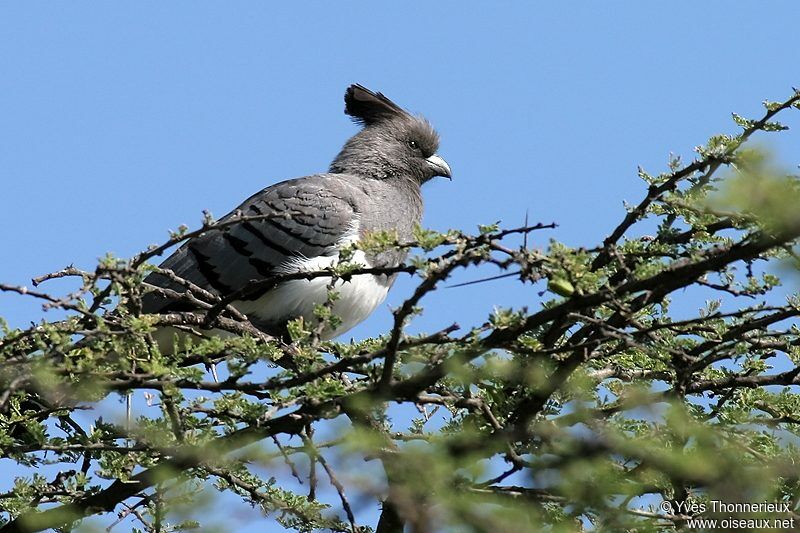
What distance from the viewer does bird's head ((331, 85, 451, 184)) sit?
8695 mm

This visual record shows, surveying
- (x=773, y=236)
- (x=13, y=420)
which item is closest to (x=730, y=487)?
(x=773, y=236)

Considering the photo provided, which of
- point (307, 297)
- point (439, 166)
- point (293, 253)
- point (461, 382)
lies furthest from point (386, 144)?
point (461, 382)

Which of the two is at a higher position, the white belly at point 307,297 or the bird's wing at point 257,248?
the bird's wing at point 257,248

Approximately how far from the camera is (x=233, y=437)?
474 cm
